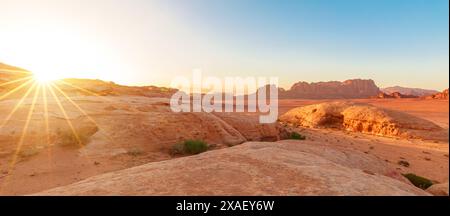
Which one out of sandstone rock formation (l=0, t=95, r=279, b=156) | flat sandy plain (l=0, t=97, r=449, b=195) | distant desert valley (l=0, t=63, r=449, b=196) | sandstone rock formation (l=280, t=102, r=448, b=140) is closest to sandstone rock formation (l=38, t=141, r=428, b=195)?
distant desert valley (l=0, t=63, r=449, b=196)

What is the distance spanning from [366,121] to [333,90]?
13427 cm

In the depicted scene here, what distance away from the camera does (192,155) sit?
29.9 ft

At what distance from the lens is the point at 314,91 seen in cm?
14975

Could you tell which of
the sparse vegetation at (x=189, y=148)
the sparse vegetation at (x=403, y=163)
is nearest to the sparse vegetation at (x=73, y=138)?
the sparse vegetation at (x=189, y=148)

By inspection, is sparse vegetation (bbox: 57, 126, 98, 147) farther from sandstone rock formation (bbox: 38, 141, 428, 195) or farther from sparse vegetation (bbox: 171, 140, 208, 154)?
sandstone rock formation (bbox: 38, 141, 428, 195)

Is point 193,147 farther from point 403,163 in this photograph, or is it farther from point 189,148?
point 403,163

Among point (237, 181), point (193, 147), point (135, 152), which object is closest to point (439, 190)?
point (237, 181)

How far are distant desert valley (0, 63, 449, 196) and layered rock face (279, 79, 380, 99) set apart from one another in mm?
118430

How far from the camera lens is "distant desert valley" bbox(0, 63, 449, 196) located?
14.6 ft

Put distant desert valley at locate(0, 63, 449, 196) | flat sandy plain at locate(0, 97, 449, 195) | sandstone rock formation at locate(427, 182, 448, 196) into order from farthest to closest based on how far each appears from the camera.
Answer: flat sandy plain at locate(0, 97, 449, 195) → sandstone rock formation at locate(427, 182, 448, 196) → distant desert valley at locate(0, 63, 449, 196)
